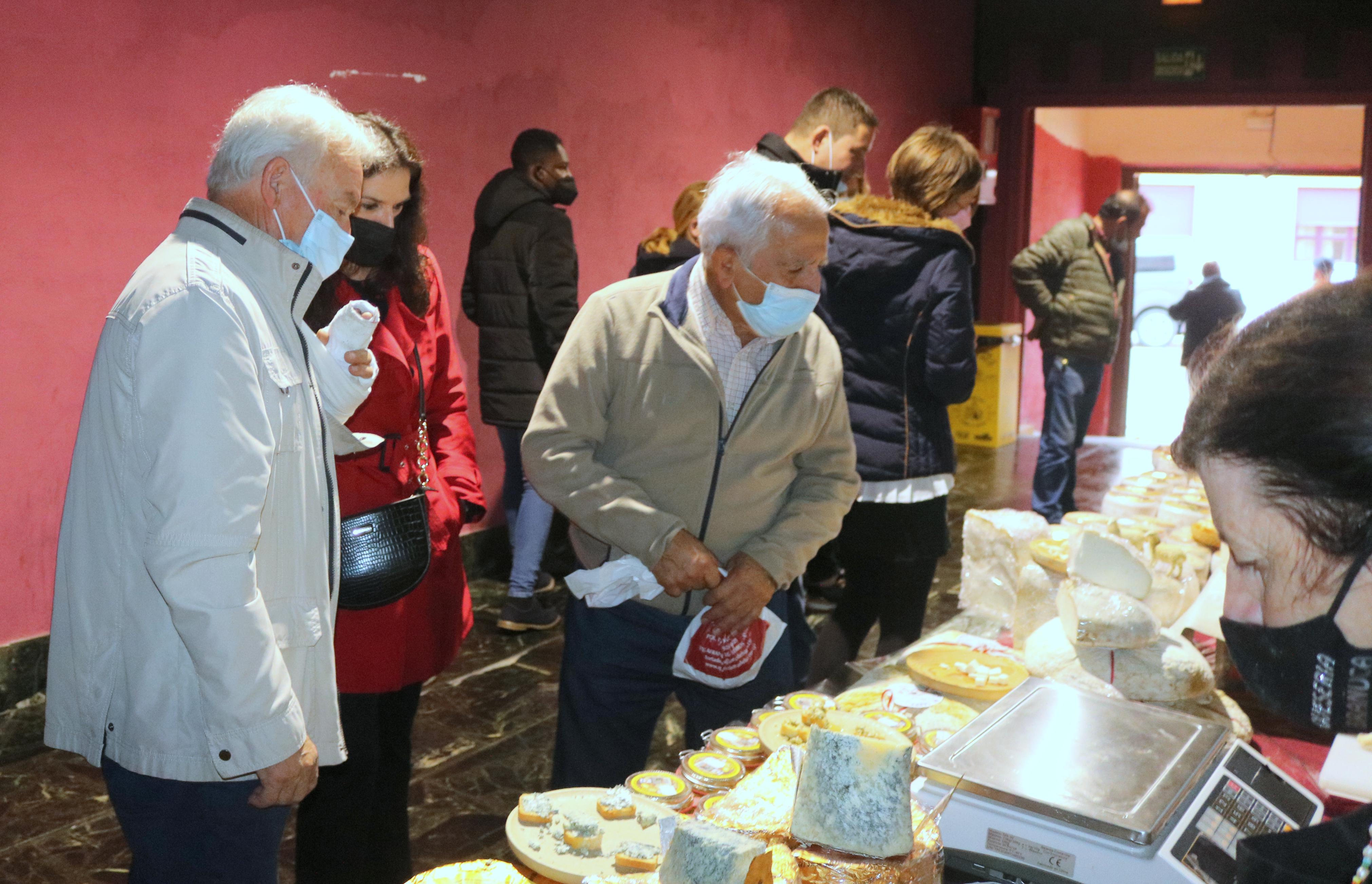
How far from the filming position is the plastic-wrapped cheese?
243 centimetres

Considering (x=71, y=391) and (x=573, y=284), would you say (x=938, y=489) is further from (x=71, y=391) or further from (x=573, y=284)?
(x=71, y=391)

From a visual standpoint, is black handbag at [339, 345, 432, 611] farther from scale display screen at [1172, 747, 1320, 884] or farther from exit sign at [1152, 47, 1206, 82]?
exit sign at [1152, 47, 1206, 82]

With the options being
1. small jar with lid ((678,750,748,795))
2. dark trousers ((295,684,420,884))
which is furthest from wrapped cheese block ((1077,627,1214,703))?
dark trousers ((295,684,420,884))

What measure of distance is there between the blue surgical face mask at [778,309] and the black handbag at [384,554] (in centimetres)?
67

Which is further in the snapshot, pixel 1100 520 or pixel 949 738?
pixel 1100 520

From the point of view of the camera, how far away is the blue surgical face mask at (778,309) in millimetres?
1997

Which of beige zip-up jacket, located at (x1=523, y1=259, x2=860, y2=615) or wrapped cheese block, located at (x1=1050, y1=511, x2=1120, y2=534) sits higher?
beige zip-up jacket, located at (x1=523, y1=259, x2=860, y2=615)

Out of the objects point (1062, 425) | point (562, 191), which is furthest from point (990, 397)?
point (562, 191)

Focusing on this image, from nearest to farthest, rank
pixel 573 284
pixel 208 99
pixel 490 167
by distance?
pixel 208 99
pixel 573 284
pixel 490 167

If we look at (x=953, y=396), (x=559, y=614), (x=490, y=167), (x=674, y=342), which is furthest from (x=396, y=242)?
(x=490, y=167)

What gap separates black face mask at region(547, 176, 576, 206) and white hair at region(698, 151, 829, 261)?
2.51 meters

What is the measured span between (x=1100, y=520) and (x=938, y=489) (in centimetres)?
48

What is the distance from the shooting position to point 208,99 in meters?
3.75

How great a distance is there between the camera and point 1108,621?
5.83 feet
